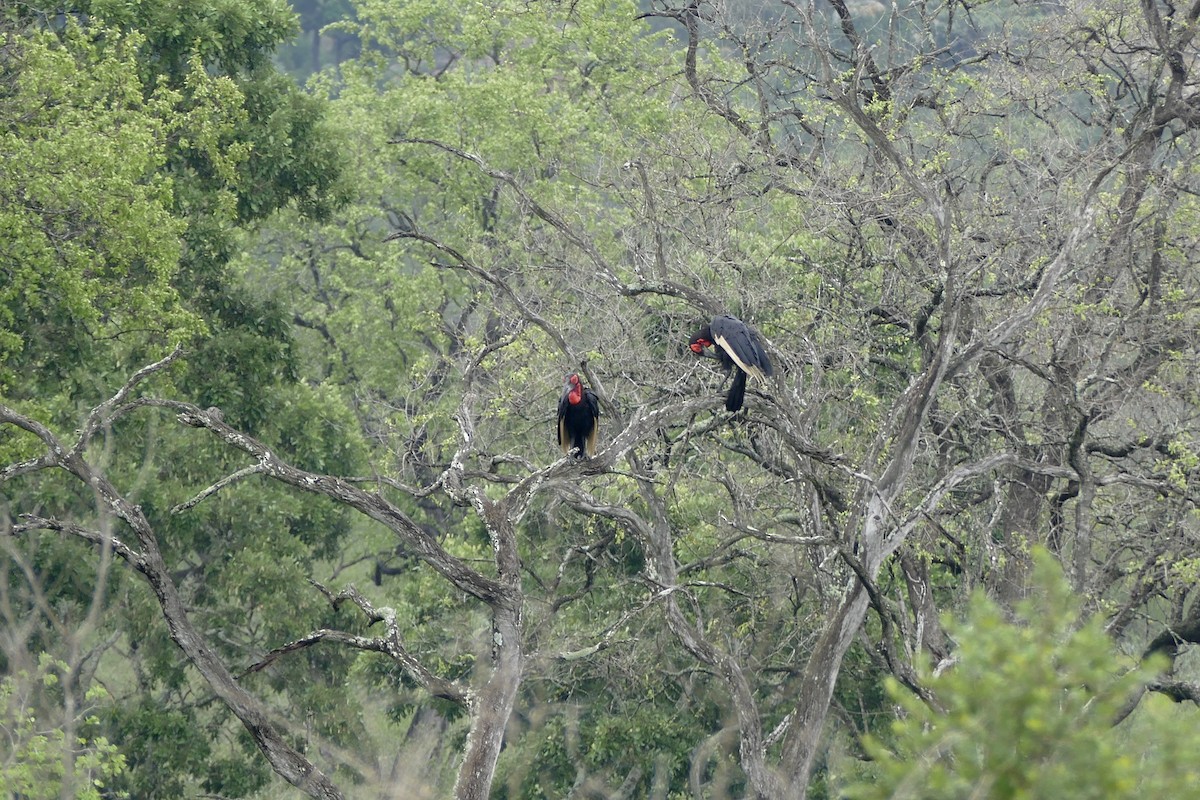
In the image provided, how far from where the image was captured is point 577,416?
31.5 feet

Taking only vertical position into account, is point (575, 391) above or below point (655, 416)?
below

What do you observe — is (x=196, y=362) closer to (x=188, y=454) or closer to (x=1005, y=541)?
(x=188, y=454)

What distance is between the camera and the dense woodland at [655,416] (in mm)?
9016

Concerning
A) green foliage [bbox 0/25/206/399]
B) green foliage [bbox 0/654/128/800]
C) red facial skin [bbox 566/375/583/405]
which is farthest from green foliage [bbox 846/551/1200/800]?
green foliage [bbox 0/25/206/399]

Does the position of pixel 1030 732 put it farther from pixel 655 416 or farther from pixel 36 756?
pixel 36 756

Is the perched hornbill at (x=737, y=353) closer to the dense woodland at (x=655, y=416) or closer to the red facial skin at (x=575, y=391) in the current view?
the dense woodland at (x=655, y=416)

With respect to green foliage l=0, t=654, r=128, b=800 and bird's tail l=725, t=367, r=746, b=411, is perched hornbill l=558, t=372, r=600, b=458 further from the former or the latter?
green foliage l=0, t=654, r=128, b=800

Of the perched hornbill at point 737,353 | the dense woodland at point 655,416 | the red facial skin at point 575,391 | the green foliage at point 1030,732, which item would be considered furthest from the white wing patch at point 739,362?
the green foliage at point 1030,732

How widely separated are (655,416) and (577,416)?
7.11 ft

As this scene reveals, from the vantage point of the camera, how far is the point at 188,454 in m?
15.0

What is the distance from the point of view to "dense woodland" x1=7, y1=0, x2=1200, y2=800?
9016 millimetres

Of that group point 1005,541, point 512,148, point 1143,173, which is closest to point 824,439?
point 1005,541

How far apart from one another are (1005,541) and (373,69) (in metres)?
18.2

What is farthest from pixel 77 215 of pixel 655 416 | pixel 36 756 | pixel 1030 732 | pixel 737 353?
pixel 1030 732
